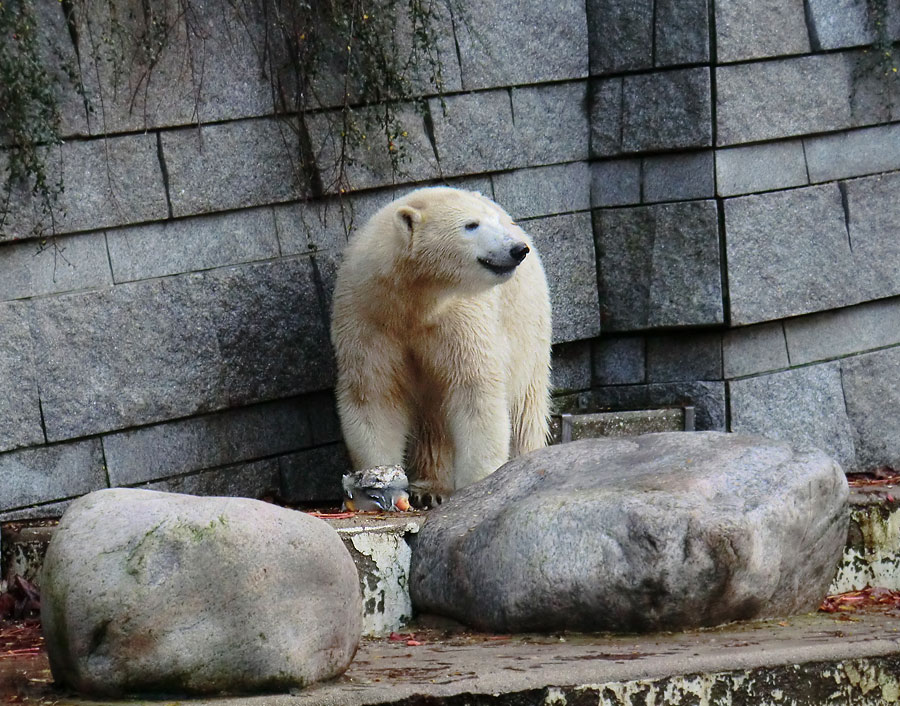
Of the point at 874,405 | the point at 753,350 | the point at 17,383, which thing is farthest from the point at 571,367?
the point at 17,383

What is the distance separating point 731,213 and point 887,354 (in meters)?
1.15

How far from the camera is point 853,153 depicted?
257 inches

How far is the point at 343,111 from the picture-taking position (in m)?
5.67

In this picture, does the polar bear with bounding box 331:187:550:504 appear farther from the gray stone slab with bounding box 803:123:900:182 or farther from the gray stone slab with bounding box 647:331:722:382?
the gray stone slab with bounding box 803:123:900:182

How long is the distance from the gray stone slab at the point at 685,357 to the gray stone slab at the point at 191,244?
192cm

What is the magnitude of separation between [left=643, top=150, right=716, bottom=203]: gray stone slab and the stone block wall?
0.04 ft

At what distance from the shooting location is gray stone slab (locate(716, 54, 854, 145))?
20.2 ft

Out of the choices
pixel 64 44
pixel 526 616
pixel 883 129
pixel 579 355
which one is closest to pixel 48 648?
pixel 526 616

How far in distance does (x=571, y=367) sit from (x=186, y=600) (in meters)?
3.56

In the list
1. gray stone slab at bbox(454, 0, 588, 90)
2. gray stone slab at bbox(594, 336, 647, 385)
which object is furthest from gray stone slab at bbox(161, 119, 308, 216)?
gray stone slab at bbox(594, 336, 647, 385)

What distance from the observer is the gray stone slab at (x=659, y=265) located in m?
6.23

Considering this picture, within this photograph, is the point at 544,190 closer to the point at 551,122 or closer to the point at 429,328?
the point at 551,122

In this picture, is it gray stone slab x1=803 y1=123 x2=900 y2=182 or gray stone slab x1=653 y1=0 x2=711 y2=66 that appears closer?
gray stone slab x1=653 y1=0 x2=711 y2=66

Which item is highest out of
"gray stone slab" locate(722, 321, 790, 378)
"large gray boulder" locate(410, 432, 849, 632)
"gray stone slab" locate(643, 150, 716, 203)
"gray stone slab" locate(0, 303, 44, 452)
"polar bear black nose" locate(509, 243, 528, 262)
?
"gray stone slab" locate(643, 150, 716, 203)
